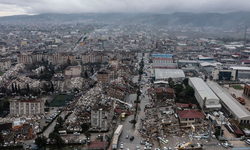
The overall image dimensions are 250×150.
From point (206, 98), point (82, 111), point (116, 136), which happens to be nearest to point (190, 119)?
point (206, 98)

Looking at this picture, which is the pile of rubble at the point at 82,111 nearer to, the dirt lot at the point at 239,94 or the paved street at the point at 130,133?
the paved street at the point at 130,133

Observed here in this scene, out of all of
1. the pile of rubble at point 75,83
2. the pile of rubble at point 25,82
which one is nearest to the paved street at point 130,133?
the pile of rubble at point 75,83

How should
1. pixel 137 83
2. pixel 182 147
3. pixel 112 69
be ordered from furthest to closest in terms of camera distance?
pixel 112 69, pixel 137 83, pixel 182 147

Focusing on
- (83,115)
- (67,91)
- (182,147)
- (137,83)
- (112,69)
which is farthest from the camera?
(112,69)

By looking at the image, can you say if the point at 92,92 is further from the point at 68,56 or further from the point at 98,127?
the point at 68,56

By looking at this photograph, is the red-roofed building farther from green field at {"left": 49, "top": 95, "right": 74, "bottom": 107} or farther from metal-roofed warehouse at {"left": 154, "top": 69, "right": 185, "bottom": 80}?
metal-roofed warehouse at {"left": 154, "top": 69, "right": 185, "bottom": 80}

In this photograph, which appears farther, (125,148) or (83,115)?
(83,115)

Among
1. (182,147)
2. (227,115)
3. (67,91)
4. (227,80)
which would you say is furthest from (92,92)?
(227,80)
